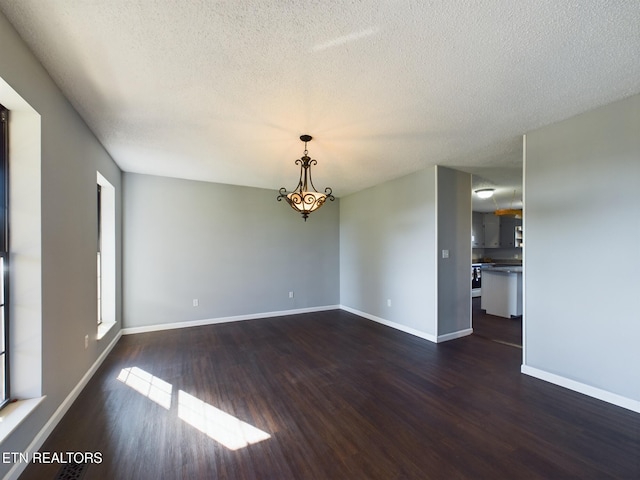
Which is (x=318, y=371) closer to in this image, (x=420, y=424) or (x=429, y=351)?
(x=420, y=424)

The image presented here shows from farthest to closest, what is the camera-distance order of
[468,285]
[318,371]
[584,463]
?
[468,285], [318,371], [584,463]

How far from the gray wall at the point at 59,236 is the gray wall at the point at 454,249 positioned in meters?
4.18

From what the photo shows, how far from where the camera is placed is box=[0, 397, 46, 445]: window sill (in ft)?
4.84

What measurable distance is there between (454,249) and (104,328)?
Result: 4975 millimetres

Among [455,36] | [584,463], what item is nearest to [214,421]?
[584,463]

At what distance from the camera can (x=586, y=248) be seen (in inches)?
97.6

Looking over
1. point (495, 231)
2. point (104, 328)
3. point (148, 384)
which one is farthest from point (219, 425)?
point (495, 231)

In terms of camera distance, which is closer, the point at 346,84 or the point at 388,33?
the point at 388,33

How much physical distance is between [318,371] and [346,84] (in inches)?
111

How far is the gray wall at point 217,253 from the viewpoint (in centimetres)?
444

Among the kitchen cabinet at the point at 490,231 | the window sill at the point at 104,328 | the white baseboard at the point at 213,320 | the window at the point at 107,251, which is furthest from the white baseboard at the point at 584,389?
the kitchen cabinet at the point at 490,231

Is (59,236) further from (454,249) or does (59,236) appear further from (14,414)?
(454,249)

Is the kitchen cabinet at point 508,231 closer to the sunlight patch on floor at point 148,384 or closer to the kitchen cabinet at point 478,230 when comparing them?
the kitchen cabinet at point 478,230

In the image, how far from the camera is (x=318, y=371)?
3021mm
